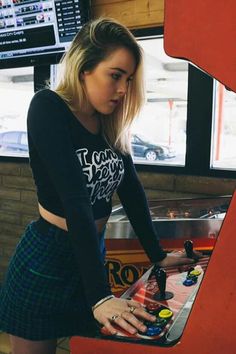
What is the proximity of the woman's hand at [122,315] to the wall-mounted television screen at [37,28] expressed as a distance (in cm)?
212

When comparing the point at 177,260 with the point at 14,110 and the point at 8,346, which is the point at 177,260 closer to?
the point at 8,346

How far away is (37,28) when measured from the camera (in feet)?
8.79

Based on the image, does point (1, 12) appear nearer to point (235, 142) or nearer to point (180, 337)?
point (235, 142)

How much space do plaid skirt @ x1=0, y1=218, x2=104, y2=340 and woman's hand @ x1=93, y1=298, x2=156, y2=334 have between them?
0.30 metres

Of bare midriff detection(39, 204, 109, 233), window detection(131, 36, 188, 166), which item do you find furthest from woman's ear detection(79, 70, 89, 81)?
window detection(131, 36, 188, 166)

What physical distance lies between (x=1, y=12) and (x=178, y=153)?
156cm

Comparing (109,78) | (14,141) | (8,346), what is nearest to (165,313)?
(109,78)

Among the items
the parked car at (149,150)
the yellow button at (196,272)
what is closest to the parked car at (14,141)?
the parked car at (149,150)

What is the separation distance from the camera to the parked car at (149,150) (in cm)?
271

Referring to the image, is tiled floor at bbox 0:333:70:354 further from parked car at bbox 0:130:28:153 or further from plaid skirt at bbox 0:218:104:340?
plaid skirt at bbox 0:218:104:340

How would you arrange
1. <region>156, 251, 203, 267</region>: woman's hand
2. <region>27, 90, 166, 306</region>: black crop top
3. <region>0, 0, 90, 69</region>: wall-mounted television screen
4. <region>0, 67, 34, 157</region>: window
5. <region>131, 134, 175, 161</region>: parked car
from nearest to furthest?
<region>27, 90, 166, 306</region>: black crop top → <region>156, 251, 203, 267</region>: woman's hand → <region>0, 0, 90, 69</region>: wall-mounted television screen → <region>131, 134, 175, 161</region>: parked car → <region>0, 67, 34, 157</region>: window

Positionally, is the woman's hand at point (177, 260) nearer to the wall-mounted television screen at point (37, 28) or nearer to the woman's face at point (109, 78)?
the woman's face at point (109, 78)

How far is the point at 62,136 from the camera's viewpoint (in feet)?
3.24

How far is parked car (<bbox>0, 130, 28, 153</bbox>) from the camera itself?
3.36 meters
